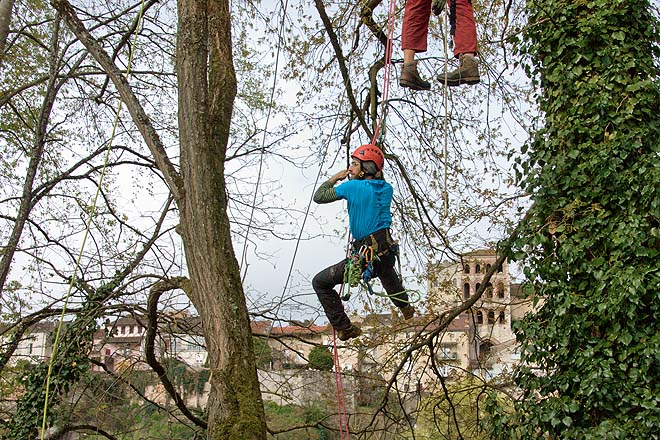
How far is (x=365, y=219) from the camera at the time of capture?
442cm

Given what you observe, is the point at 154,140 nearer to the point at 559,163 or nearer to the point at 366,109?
the point at 559,163

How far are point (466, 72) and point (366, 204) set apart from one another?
1.15m

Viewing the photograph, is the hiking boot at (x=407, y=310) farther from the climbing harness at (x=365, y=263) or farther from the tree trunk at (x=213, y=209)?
the tree trunk at (x=213, y=209)

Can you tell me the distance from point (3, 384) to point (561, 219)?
24.8 feet

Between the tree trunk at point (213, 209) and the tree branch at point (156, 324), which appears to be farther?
the tree branch at point (156, 324)

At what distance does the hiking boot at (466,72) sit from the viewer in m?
4.43

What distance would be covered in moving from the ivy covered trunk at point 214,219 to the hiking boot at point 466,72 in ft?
4.99

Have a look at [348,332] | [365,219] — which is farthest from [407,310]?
[365,219]

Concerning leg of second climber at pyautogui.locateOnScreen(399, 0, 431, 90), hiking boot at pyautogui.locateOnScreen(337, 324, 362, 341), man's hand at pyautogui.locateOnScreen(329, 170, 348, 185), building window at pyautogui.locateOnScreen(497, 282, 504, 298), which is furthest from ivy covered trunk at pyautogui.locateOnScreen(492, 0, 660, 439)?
building window at pyautogui.locateOnScreen(497, 282, 504, 298)

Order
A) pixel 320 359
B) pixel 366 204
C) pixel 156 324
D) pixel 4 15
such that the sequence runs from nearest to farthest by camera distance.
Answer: pixel 366 204, pixel 156 324, pixel 4 15, pixel 320 359

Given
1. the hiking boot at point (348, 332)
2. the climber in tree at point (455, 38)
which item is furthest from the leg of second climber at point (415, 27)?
the hiking boot at point (348, 332)

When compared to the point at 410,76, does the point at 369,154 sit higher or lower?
lower

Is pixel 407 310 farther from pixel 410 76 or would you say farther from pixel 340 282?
pixel 410 76

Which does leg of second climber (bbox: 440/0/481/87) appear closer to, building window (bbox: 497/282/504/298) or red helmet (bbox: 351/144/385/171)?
red helmet (bbox: 351/144/385/171)
